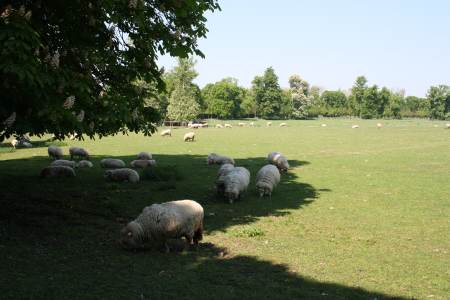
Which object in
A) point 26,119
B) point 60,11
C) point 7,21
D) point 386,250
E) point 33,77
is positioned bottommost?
point 386,250

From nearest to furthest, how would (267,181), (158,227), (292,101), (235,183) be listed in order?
1. (158,227)
2. (235,183)
3. (267,181)
4. (292,101)

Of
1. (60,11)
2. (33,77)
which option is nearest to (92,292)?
(33,77)

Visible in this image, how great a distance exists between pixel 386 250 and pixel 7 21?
9.63 m

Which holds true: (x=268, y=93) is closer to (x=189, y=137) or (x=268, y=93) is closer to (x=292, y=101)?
(x=292, y=101)

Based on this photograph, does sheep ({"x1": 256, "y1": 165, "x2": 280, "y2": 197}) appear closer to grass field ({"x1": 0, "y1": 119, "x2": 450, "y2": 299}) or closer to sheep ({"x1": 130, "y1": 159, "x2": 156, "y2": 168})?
grass field ({"x1": 0, "y1": 119, "x2": 450, "y2": 299})

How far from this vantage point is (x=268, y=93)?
428ft

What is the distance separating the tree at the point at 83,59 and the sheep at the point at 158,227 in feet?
8.30

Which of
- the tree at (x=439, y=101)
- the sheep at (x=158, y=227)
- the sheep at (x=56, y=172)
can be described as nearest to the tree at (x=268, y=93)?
the tree at (x=439, y=101)

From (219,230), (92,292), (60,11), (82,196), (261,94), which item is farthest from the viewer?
(261,94)

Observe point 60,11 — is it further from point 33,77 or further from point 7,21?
point 33,77

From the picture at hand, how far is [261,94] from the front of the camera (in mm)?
133000

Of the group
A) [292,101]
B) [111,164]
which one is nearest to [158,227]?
[111,164]

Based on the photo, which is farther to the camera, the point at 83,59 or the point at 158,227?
the point at 83,59

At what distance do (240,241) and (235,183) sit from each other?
4.90 metres
